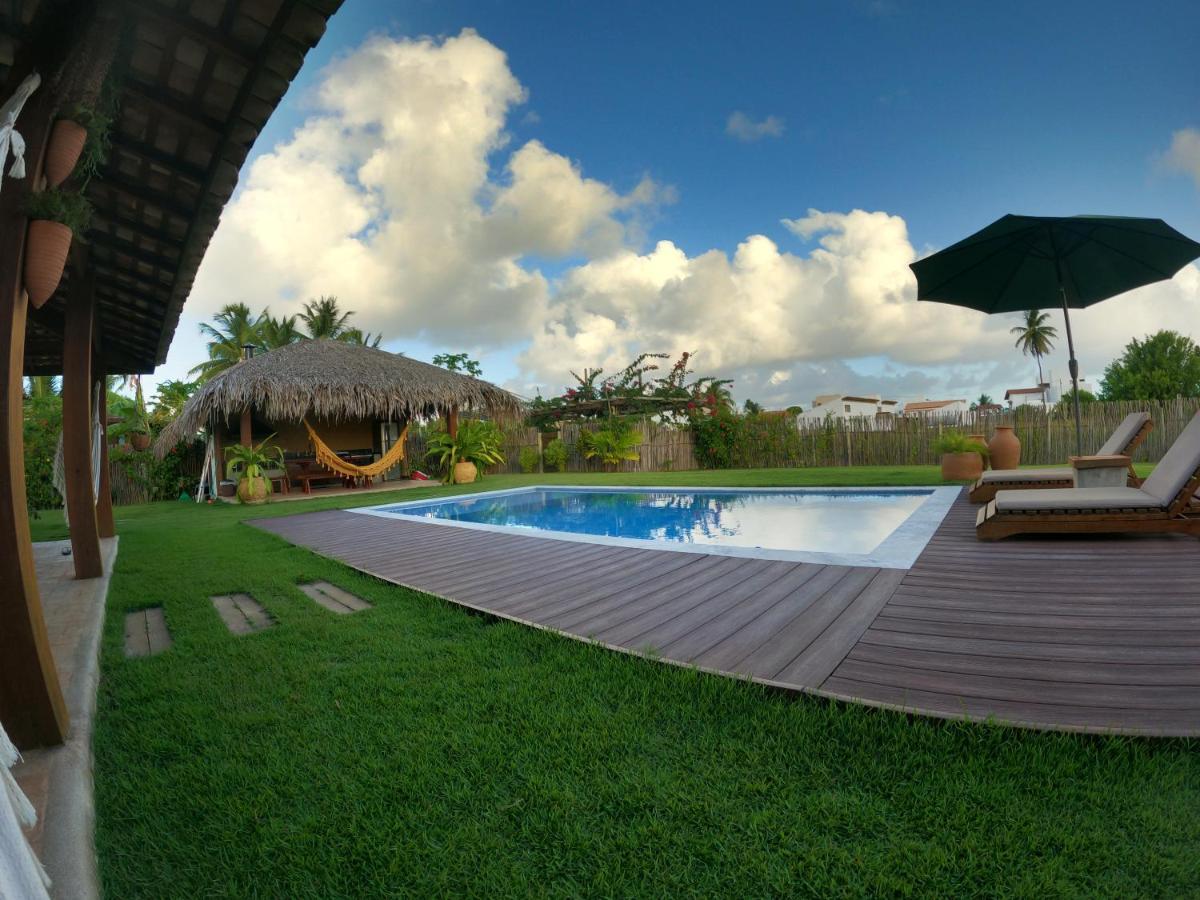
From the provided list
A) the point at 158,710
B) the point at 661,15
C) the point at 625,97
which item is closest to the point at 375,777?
the point at 158,710

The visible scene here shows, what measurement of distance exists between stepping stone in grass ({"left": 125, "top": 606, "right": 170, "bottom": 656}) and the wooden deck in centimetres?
122

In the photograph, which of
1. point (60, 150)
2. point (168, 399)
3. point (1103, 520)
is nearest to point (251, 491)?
point (168, 399)

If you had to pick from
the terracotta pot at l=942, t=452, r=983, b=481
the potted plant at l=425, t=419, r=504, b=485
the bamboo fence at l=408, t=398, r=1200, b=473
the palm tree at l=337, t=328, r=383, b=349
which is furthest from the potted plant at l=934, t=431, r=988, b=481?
the palm tree at l=337, t=328, r=383, b=349

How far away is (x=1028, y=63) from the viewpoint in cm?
979

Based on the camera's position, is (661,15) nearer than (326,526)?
No

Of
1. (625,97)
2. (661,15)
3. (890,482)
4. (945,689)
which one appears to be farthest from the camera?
(625,97)

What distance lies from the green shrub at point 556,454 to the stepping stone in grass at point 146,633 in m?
12.5

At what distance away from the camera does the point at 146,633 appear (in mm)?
3049

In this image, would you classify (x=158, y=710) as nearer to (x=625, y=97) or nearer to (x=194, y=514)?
(x=194, y=514)

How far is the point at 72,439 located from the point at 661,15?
11278 millimetres

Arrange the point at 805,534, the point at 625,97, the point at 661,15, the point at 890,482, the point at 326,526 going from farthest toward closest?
the point at 625,97 < the point at 661,15 < the point at 890,482 < the point at 326,526 < the point at 805,534

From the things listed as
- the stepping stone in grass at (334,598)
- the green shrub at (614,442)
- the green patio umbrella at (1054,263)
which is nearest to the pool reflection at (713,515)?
the green patio umbrella at (1054,263)

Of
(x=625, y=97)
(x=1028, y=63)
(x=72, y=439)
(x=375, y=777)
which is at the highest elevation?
(x=625, y=97)

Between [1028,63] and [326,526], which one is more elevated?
[1028,63]
